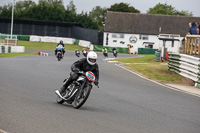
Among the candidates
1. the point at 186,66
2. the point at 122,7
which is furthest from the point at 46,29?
the point at 186,66

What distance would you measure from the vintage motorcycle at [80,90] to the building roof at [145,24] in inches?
2917

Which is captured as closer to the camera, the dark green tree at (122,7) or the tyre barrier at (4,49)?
the tyre barrier at (4,49)

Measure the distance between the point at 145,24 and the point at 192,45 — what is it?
63.1 meters

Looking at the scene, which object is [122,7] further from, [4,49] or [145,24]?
[4,49]

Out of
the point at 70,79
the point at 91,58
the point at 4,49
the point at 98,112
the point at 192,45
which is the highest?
the point at 192,45

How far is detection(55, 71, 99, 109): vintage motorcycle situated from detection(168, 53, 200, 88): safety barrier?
924cm

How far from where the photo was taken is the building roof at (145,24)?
Result: 8344 centimetres

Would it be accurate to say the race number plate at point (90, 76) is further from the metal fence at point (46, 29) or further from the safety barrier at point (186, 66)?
the metal fence at point (46, 29)

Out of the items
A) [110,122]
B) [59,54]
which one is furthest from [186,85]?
[59,54]

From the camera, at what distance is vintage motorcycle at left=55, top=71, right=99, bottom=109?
9398 mm

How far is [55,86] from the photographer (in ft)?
46.5

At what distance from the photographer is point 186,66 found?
20.7 m

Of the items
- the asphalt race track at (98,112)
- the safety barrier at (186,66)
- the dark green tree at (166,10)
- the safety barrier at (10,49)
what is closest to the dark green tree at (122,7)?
the dark green tree at (166,10)

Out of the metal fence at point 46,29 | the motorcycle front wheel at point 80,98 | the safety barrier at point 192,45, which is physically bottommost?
the motorcycle front wheel at point 80,98
